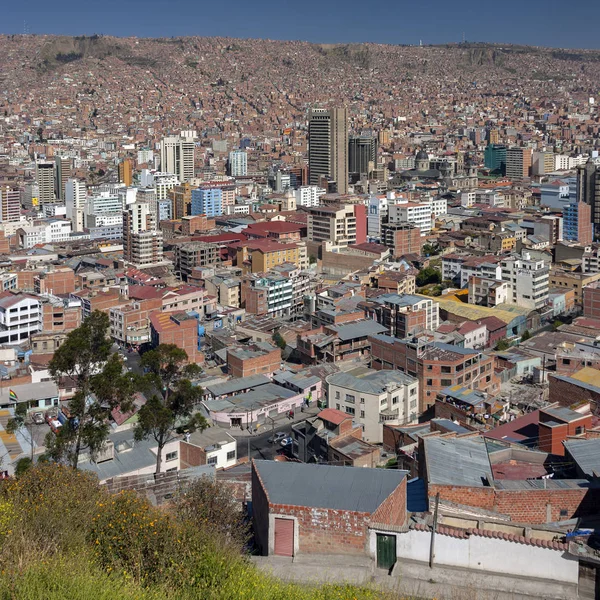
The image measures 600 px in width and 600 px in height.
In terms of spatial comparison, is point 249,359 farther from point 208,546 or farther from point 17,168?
point 17,168

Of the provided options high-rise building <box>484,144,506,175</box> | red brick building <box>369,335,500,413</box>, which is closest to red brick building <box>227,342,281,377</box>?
red brick building <box>369,335,500,413</box>

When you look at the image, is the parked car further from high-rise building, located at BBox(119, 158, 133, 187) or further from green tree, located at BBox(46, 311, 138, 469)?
high-rise building, located at BBox(119, 158, 133, 187)

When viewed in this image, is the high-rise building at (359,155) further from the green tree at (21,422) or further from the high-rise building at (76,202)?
the green tree at (21,422)

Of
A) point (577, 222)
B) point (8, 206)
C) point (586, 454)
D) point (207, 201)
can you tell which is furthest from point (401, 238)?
point (586, 454)

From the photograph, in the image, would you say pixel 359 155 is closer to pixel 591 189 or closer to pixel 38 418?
pixel 591 189

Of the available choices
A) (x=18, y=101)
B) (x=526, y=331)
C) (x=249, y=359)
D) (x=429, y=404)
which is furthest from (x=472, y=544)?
(x=18, y=101)

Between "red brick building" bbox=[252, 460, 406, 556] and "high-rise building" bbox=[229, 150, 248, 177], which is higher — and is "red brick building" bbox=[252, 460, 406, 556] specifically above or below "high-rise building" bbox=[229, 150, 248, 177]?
below

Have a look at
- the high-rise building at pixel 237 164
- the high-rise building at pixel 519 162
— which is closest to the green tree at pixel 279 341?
the high-rise building at pixel 519 162
